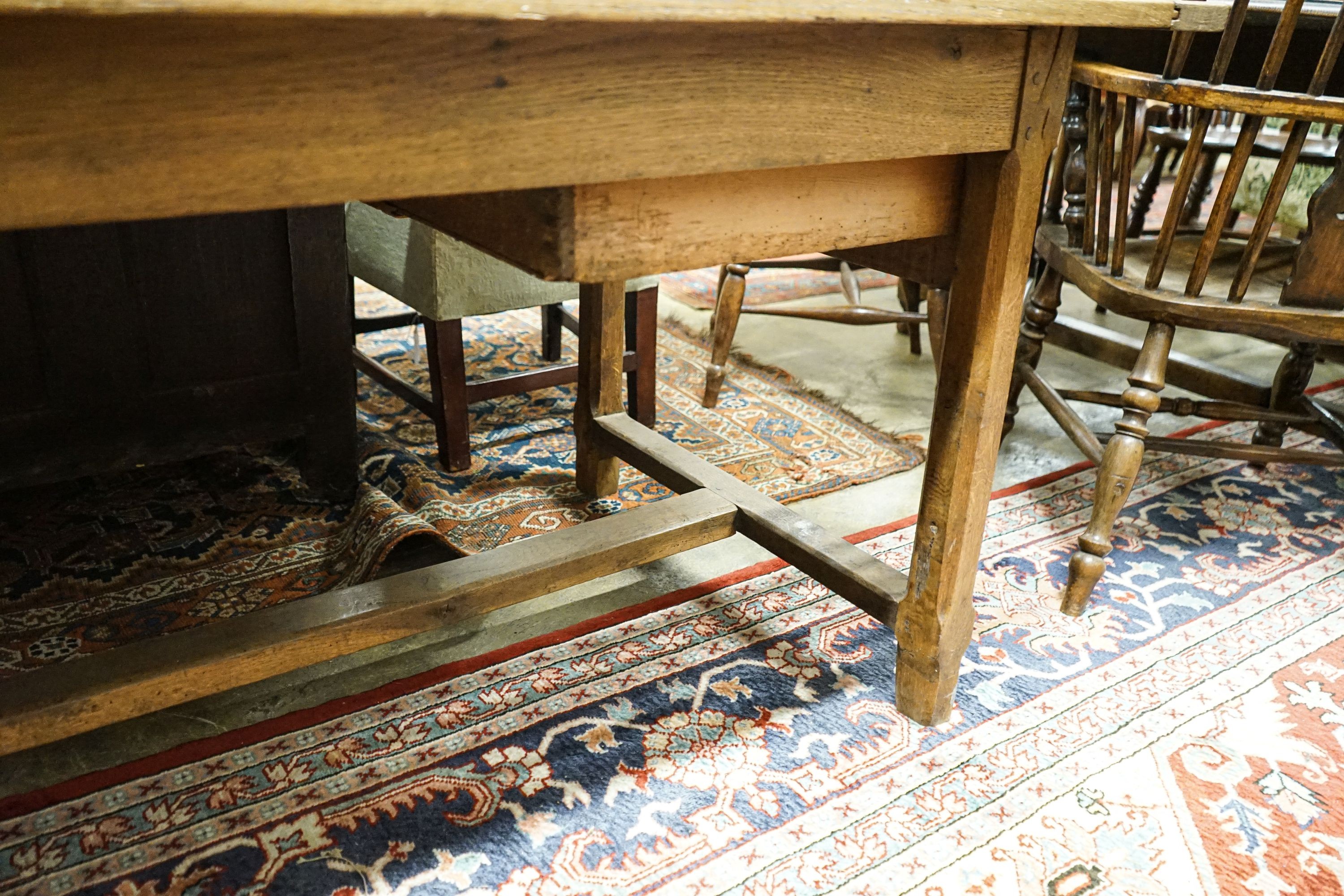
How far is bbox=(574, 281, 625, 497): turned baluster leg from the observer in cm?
184

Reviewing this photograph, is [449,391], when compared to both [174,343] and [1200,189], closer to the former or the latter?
[174,343]

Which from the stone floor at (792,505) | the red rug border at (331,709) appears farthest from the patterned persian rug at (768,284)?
the red rug border at (331,709)

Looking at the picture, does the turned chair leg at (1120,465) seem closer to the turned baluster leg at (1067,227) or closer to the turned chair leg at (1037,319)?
the turned baluster leg at (1067,227)

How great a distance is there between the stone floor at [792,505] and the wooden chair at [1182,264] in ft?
1.33

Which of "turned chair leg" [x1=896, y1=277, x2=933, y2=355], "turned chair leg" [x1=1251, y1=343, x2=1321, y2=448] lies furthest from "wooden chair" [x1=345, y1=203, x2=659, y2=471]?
"turned chair leg" [x1=1251, y1=343, x2=1321, y2=448]

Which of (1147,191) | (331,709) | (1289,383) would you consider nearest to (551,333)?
(331,709)

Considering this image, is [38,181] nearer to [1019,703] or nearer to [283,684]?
[283,684]

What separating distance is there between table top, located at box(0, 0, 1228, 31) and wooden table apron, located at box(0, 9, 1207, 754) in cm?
1

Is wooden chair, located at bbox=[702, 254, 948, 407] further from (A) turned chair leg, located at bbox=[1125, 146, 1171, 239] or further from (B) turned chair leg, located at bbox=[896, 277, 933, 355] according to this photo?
(A) turned chair leg, located at bbox=[1125, 146, 1171, 239]

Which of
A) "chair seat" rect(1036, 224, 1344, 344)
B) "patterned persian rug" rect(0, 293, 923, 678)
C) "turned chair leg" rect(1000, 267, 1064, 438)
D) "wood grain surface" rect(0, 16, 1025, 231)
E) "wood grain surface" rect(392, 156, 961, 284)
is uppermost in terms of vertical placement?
"wood grain surface" rect(0, 16, 1025, 231)

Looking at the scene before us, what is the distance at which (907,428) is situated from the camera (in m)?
2.47

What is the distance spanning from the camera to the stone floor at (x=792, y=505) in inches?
52.6

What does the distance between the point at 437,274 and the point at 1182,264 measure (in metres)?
1.43

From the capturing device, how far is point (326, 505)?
2.01 metres
